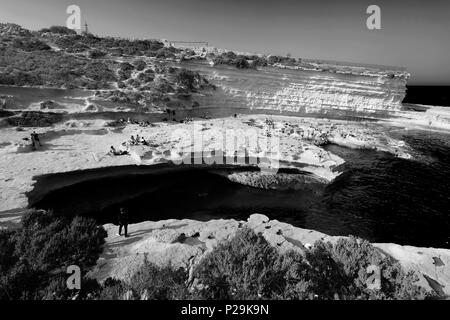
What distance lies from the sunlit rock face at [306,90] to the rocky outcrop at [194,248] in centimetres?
3413

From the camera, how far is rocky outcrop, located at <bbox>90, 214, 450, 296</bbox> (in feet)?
42.6

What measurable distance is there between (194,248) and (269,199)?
12788 mm

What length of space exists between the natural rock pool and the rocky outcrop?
16.4ft

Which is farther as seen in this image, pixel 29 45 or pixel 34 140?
pixel 29 45

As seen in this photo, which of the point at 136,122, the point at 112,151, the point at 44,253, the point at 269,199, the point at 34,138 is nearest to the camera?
the point at 44,253

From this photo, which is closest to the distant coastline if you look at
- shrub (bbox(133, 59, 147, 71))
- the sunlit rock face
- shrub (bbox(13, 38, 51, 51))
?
the sunlit rock face

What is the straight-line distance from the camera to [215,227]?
16688mm

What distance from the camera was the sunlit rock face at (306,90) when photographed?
49875mm

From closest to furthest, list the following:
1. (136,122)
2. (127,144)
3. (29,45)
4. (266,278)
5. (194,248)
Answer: (266,278)
(194,248)
(127,144)
(136,122)
(29,45)

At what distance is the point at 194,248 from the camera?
14.3 m

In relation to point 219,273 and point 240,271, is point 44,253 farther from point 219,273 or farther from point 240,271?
Answer: point 240,271

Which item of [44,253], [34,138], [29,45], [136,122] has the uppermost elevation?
[29,45]

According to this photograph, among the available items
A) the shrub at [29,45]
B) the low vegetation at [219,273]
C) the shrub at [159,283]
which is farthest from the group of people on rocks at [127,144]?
the shrub at [29,45]

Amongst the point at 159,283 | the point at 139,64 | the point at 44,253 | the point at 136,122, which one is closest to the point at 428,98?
the point at 139,64
